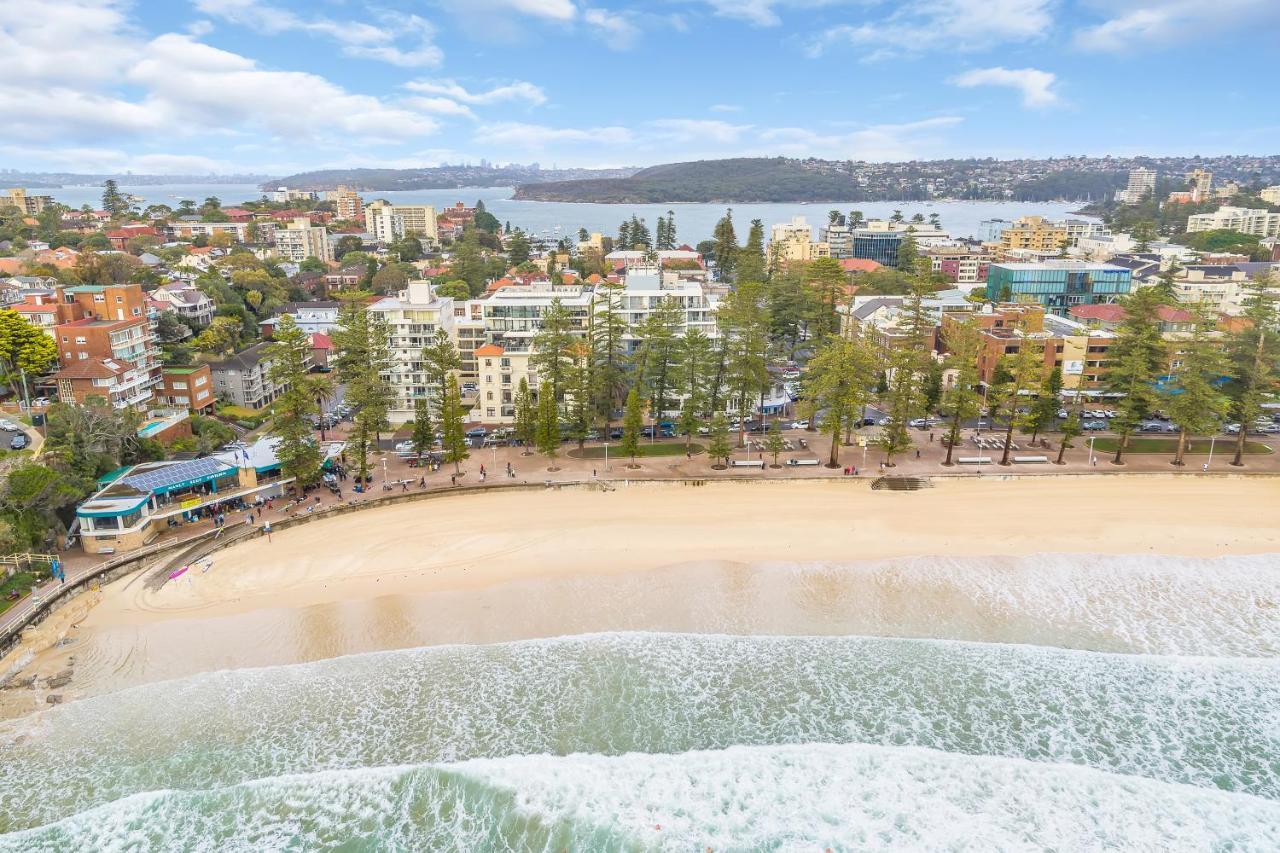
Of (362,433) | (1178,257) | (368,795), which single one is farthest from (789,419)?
(1178,257)

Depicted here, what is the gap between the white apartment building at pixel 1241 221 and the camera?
11938 centimetres

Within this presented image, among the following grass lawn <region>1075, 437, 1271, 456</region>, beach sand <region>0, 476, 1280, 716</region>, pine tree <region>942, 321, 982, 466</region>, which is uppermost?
pine tree <region>942, 321, 982, 466</region>

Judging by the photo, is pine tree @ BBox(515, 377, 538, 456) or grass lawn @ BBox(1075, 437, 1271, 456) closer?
pine tree @ BBox(515, 377, 538, 456)

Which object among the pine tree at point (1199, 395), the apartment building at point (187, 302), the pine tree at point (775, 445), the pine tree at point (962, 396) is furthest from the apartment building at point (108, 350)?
the pine tree at point (1199, 395)

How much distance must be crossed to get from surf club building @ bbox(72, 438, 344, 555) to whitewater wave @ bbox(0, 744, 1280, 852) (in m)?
12.7

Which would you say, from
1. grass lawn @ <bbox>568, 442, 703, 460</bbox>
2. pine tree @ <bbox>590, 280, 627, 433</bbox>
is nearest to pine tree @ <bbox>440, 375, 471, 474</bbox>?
grass lawn @ <bbox>568, 442, 703, 460</bbox>

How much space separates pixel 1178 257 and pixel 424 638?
91.4 meters

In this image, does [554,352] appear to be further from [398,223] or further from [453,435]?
[398,223]

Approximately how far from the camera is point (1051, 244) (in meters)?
108

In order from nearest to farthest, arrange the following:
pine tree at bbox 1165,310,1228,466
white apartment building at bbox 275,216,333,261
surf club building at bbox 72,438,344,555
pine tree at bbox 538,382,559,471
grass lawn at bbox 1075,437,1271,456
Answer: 1. surf club building at bbox 72,438,344,555
2. pine tree at bbox 538,382,559,471
3. pine tree at bbox 1165,310,1228,466
4. grass lawn at bbox 1075,437,1271,456
5. white apartment building at bbox 275,216,333,261

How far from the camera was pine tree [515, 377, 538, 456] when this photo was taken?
35875mm

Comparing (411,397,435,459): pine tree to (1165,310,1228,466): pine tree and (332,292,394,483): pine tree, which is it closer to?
(332,292,394,483): pine tree

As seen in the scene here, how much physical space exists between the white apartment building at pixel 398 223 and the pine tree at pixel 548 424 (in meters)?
103

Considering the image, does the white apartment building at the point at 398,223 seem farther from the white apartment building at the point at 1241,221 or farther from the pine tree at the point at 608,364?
the white apartment building at the point at 1241,221
